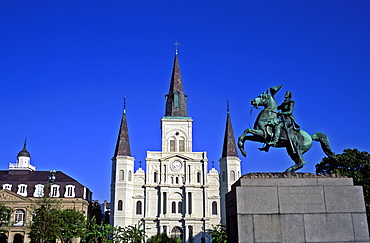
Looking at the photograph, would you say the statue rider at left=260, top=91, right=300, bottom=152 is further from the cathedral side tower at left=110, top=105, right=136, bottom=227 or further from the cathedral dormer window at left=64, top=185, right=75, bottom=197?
the cathedral dormer window at left=64, top=185, right=75, bottom=197

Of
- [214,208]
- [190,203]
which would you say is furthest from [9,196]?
[214,208]

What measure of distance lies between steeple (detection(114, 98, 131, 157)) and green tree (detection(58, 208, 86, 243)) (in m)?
16.2

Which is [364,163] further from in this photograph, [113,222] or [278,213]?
[113,222]

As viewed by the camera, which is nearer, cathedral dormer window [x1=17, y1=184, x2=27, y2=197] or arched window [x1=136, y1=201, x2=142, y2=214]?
cathedral dormer window [x1=17, y1=184, x2=27, y2=197]

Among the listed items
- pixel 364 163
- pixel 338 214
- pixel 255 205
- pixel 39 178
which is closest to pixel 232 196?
pixel 255 205

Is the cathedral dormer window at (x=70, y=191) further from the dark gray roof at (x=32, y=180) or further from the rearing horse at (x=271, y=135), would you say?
the rearing horse at (x=271, y=135)

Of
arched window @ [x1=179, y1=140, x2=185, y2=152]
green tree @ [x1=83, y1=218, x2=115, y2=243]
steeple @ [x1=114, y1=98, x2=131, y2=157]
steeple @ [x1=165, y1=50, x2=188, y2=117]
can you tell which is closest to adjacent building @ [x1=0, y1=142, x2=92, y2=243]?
steeple @ [x1=114, y1=98, x2=131, y2=157]

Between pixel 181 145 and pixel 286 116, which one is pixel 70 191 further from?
pixel 286 116

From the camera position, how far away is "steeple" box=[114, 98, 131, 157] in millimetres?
63466

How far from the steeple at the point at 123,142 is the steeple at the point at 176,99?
7663 mm

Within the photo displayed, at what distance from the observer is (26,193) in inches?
2272

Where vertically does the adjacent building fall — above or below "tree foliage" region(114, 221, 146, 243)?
above

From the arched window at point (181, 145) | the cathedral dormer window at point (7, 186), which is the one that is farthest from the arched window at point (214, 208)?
the cathedral dormer window at point (7, 186)

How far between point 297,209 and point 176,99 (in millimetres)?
58132
